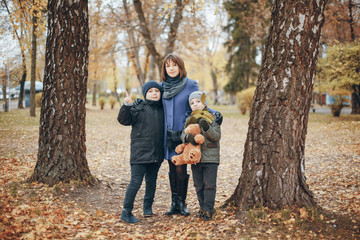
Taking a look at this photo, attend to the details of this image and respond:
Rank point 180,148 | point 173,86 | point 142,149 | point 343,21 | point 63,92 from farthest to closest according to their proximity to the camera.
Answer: point 343,21
point 63,92
point 173,86
point 142,149
point 180,148

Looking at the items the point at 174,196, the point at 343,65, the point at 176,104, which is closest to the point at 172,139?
the point at 176,104

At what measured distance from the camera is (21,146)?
8633 mm

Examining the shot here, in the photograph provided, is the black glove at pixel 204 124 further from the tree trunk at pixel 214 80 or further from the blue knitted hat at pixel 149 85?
the tree trunk at pixel 214 80

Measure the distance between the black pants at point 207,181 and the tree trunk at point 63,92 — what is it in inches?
83.3

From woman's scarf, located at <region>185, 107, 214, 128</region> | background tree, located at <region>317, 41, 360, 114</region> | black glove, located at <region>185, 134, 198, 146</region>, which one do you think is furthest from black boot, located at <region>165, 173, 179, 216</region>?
background tree, located at <region>317, 41, 360, 114</region>

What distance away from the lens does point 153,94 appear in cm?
382

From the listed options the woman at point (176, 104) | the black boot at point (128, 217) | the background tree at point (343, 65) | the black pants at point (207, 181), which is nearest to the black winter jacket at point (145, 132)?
the woman at point (176, 104)

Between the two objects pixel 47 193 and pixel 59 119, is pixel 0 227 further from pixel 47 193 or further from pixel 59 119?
pixel 59 119

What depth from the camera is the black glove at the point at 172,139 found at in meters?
3.73

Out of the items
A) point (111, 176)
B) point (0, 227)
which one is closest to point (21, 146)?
point (111, 176)

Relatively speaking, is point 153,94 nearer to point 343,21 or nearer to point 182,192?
point 182,192

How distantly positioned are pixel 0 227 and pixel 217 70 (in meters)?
39.3

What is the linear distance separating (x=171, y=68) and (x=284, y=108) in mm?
1464

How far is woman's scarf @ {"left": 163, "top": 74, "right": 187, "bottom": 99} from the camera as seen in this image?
379cm
